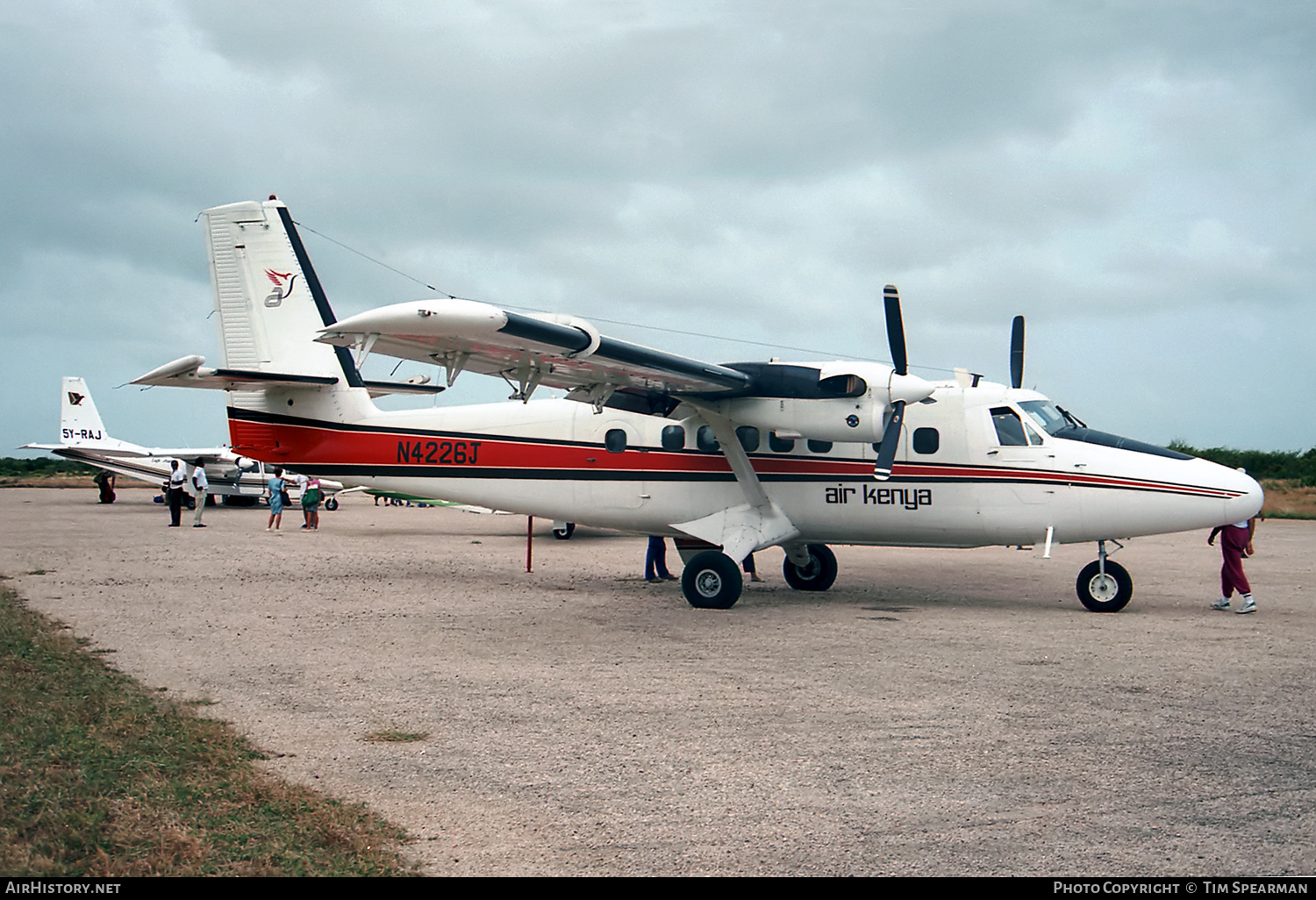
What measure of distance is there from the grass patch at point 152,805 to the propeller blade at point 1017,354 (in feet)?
39.6

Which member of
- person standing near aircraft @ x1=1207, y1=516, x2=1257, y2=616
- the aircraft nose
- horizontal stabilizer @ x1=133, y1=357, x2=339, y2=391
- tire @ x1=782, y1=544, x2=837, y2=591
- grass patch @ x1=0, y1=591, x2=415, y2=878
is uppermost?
horizontal stabilizer @ x1=133, y1=357, x2=339, y2=391

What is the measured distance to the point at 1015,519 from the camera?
12.4 m

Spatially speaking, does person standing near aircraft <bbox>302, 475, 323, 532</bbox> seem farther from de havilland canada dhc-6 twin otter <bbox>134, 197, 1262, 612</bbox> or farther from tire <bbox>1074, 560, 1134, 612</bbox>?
tire <bbox>1074, 560, 1134, 612</bbox>

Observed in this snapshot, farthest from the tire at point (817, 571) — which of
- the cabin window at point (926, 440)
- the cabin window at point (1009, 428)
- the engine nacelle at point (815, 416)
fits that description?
the cabin window at point (1009, 428)

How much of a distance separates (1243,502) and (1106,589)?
1.91 meters

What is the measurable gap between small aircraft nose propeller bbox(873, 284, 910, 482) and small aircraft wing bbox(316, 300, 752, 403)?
76.5 inches

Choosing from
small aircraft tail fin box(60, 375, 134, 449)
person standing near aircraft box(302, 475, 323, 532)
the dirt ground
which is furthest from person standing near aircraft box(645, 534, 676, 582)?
small aircraft tail fin box(60, 375, 134, 449)

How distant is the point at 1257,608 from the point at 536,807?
11.5 metres

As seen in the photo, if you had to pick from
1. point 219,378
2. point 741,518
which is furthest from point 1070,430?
point 219,378

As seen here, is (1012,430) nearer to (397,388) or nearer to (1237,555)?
(1237,555)

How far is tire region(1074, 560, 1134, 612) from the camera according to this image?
1207 cm

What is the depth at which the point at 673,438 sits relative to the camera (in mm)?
14156
